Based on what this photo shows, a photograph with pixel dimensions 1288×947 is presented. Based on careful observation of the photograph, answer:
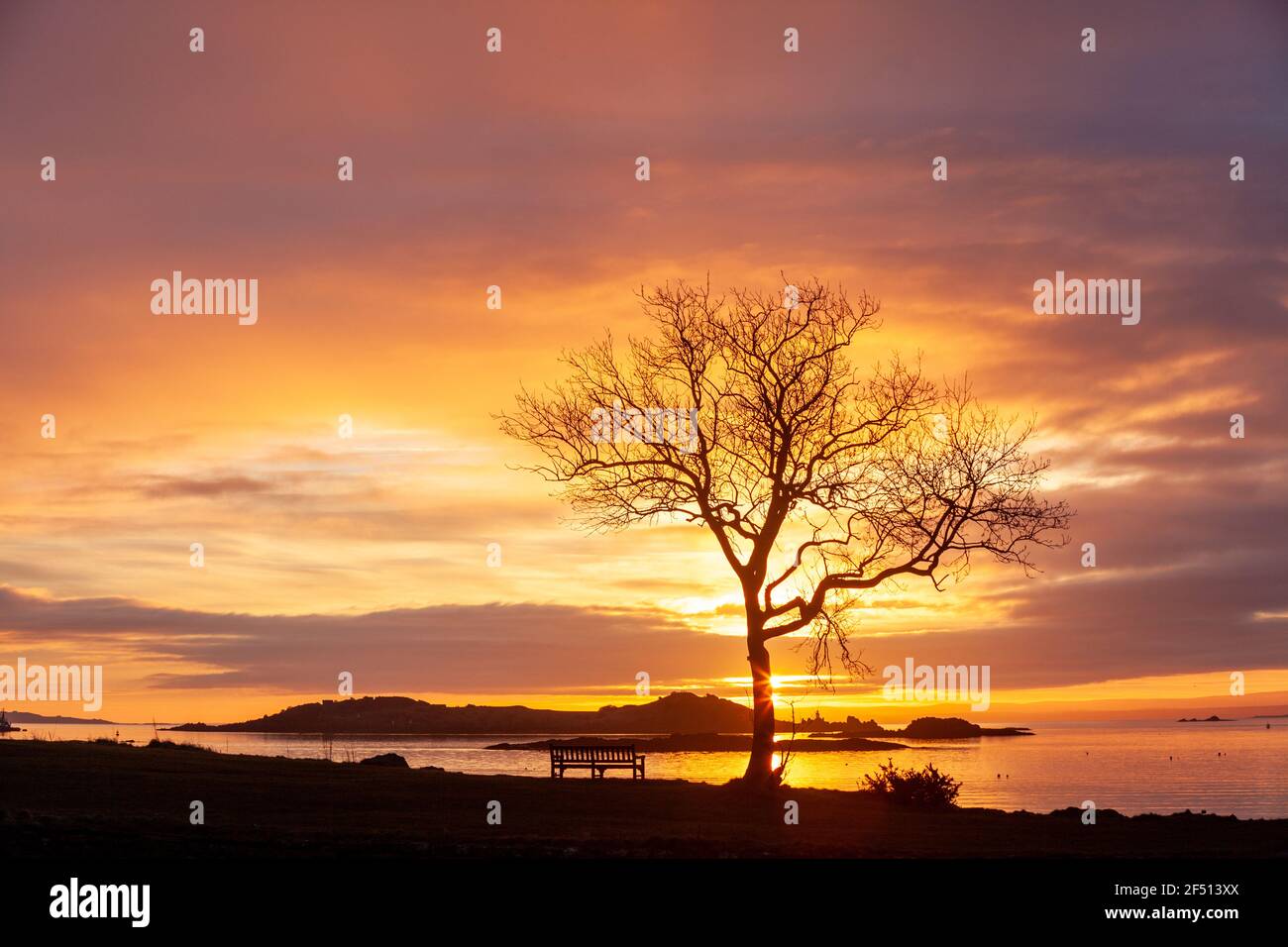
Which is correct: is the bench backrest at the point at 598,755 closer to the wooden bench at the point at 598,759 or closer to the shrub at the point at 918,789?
the wooden bench at the point at 598,759

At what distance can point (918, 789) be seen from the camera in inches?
1266

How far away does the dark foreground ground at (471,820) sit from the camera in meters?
18.7

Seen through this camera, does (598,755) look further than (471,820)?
Yes

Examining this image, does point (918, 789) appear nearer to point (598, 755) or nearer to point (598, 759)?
point (598, 755)

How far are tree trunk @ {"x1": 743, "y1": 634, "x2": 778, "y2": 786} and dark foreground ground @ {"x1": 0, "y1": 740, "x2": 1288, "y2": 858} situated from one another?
1036 millimetres

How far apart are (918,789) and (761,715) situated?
454cm

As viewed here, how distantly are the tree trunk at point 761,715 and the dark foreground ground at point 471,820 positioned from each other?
1.04 m

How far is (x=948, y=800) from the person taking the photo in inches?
1277

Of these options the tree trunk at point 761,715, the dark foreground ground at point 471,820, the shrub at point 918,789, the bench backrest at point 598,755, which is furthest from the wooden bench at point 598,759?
the shrub at point 918,789

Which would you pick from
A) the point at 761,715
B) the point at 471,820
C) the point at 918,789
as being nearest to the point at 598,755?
the point at 761,715

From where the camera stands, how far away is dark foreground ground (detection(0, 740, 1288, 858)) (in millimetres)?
18719
